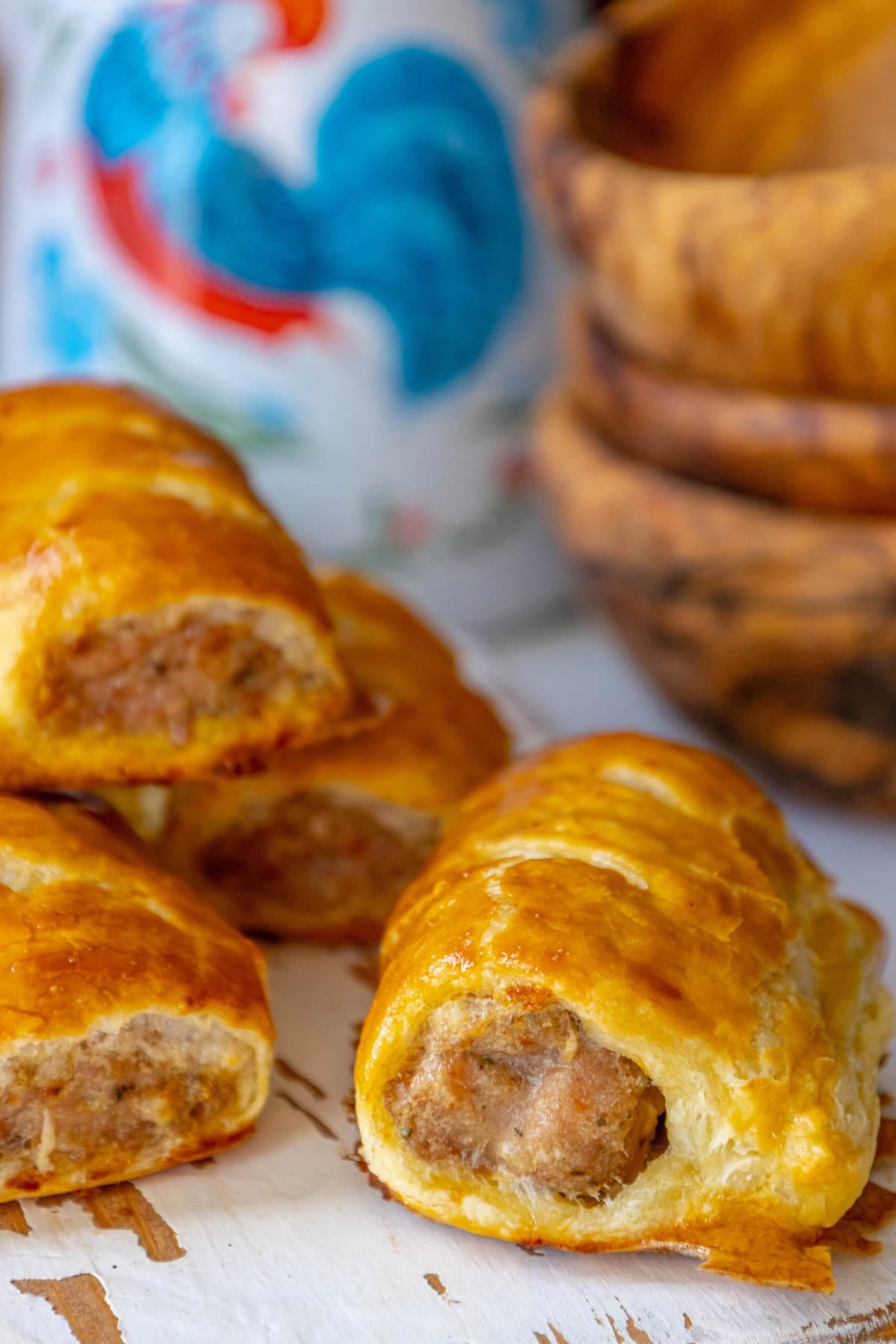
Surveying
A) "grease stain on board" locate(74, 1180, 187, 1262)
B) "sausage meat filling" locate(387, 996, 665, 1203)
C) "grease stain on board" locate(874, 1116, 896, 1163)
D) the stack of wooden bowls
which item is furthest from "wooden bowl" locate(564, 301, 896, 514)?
"grease stain on board" locate(74, 1180, 187, 1262)

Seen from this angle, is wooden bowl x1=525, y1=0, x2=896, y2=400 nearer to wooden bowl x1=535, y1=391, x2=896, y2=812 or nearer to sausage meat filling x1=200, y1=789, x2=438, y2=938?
wooden bowl x1=535, y1=391, x2=896, y2=812

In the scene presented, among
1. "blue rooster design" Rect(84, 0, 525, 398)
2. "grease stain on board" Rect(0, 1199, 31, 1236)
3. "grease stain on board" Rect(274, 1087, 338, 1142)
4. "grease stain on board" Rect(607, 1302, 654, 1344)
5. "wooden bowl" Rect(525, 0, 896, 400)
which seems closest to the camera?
"grease stain on board" Rect(607, 1302, 654, 1344)

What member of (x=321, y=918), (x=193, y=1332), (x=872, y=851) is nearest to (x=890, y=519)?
(x=872, y=851)

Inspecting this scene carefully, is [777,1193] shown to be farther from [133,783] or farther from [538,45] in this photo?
[538,45]

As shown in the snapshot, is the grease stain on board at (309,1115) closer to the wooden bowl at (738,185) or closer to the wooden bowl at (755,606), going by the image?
the wooden bowl at (755,606)

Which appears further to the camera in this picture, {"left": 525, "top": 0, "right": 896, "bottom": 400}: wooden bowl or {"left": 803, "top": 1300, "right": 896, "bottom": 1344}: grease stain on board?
{"left": 525, "top": 0, "right": 896, "bottom": 400}: wooden bowl

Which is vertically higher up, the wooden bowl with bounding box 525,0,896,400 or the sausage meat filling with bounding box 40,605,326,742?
the wooden bowl with bounding box 525,0,896,400

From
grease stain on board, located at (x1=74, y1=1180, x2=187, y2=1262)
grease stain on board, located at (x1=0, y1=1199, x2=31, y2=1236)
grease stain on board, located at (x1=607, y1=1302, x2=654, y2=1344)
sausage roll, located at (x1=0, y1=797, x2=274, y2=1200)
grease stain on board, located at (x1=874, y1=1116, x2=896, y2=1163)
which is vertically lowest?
grease stain on board, located at (x1=874, y1=1116, x2=896, y2=1163)
